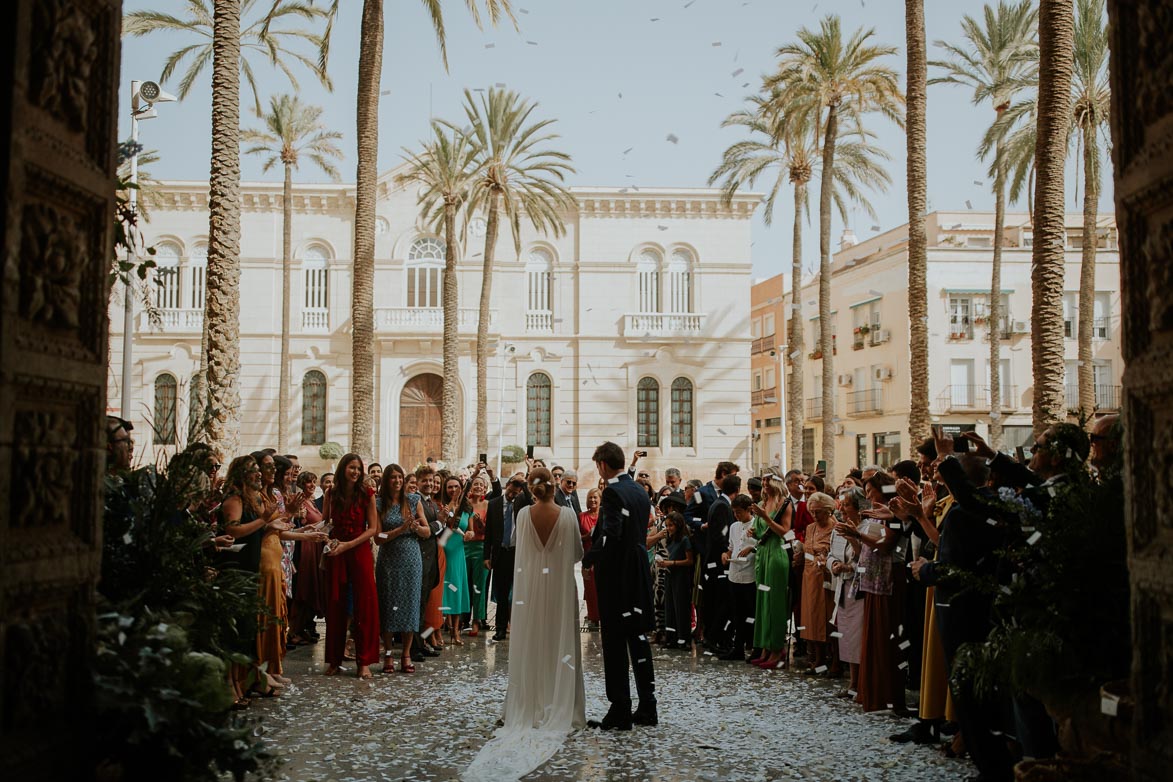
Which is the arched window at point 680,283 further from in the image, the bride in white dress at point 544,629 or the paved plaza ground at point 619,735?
the bride in white dress at point 544,629

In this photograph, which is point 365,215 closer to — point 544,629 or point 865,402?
point 544,629

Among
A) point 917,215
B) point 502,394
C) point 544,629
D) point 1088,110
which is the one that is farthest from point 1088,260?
point 502,394

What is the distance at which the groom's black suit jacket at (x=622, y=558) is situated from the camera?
31.0 feet

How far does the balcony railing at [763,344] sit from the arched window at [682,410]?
62.8ft

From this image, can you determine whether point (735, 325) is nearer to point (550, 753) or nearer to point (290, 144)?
point (290, 144)

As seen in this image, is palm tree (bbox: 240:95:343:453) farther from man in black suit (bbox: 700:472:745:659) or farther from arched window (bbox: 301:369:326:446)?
man in black suit (bbox: 700:472:745:659)

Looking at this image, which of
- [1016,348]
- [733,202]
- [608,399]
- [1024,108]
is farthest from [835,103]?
[1016,348]

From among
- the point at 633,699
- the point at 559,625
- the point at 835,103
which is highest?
the point at 835,103

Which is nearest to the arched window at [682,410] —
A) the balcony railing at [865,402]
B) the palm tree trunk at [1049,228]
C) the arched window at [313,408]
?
the balcony railing at [865,402]

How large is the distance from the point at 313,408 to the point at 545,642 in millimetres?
39018

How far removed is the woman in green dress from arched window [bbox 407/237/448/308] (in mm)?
35264

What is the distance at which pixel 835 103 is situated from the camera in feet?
105

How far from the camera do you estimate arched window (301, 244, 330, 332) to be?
46906 millimetres

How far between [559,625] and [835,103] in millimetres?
25826
